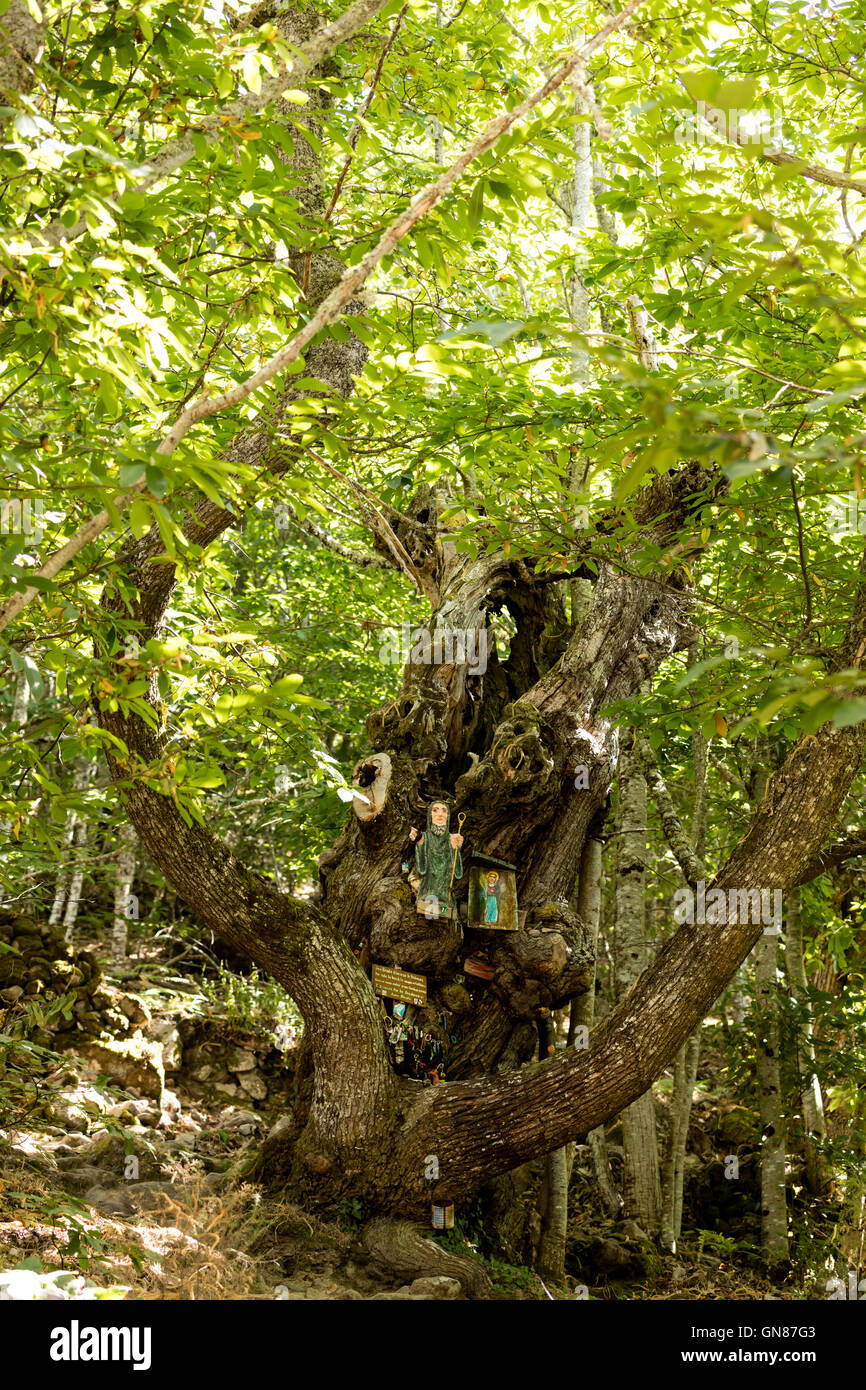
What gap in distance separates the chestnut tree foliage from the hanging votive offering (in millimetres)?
215

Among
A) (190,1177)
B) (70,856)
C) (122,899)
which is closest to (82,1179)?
(190,1177)

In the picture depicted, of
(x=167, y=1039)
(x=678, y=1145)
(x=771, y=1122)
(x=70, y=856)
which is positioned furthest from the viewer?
(x=70, y=856)

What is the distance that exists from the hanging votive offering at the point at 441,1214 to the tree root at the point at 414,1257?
160 millimetres

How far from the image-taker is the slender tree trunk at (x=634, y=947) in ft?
27.1

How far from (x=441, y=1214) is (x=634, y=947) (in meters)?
3.15

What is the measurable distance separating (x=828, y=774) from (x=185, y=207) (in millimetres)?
4010

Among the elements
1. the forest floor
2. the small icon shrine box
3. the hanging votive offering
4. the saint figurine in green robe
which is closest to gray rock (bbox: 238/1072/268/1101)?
the forest floor

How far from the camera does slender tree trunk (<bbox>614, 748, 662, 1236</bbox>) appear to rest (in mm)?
8258

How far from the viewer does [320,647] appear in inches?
420

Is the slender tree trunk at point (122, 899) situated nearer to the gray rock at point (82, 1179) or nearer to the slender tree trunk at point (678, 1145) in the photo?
the gray rock at point (82, 1179)

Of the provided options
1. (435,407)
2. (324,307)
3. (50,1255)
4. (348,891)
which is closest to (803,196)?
(435,407)

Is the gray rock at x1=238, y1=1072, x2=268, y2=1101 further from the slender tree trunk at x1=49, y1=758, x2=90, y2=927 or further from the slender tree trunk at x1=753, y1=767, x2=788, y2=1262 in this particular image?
the slender tree trunk at x1=753, y1=767, x2=788, y2=1262

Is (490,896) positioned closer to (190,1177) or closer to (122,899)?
(190,1177)

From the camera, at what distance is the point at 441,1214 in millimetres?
5984
